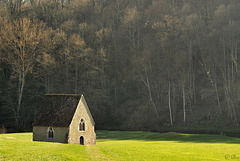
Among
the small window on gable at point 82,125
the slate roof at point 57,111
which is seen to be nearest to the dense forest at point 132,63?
the small window on gable at point 82,125

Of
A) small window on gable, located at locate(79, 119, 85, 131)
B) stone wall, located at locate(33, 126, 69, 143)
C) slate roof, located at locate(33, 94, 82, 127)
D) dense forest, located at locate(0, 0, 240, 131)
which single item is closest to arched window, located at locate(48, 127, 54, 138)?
stone wall, located at locate(33, 126, 69, 143)

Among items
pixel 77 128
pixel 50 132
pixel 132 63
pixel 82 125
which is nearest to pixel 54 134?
pixel 50 132

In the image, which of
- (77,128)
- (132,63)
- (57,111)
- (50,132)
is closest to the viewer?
(50,132)

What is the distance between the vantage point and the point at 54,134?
123 ft

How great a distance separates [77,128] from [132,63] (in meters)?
41.3

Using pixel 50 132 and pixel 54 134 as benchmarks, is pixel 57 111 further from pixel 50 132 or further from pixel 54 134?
pixel 54 134

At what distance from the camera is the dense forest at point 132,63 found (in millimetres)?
65875

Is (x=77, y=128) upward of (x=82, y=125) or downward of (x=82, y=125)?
downward

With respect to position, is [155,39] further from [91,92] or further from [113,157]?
[113,157]

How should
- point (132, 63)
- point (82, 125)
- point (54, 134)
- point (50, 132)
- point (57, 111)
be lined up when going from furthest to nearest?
point (132, 63), point (82, 125), point (57, 111), point (50, 132), point (54, 134)

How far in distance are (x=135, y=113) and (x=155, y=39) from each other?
19.6 metres

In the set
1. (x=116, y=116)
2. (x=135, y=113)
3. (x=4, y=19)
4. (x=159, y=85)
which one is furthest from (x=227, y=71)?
(x=4, y=19)

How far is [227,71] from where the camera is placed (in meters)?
64.9

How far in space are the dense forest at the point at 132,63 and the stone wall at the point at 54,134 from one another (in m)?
31.5
